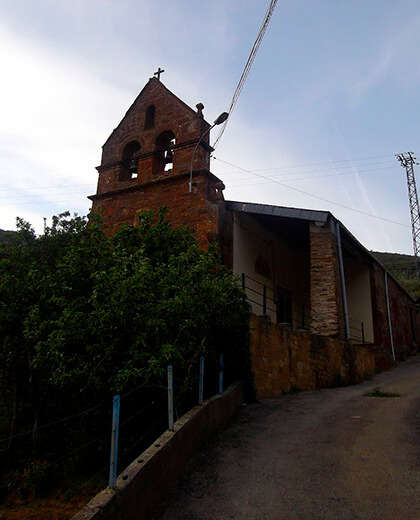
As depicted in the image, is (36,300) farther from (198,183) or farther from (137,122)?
(137,122)

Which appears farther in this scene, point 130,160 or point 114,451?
point 130,160

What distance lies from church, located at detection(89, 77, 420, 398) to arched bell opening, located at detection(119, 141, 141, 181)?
0.03 meters

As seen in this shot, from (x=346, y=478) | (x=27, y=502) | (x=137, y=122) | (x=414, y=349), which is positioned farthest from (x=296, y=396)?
(x=414, y=349)

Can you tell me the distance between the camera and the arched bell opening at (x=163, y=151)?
1428 cm

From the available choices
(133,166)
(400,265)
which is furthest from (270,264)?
(400,265)

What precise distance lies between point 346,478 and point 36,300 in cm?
555

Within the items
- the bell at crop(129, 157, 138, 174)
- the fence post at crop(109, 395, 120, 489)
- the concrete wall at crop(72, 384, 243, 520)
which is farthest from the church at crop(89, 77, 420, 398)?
the fence post at crop(109, 395, 120, 489)

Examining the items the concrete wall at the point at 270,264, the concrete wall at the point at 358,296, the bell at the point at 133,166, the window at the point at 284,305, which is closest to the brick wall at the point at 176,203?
the bell at the point at 133,166

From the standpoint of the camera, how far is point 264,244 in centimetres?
1563

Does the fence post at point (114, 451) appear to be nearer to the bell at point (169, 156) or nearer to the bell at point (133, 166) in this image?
the bell at point (169, 156)

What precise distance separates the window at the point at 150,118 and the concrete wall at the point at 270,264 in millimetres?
4581

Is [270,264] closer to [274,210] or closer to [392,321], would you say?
[274,210]

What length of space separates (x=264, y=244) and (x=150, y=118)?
596 cm

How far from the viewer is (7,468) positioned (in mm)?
7832
